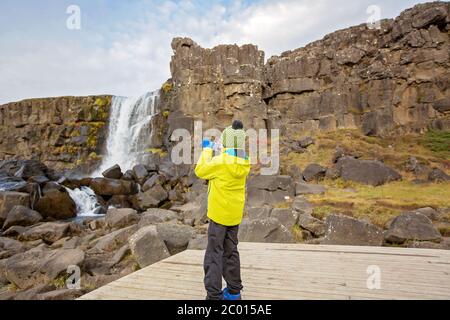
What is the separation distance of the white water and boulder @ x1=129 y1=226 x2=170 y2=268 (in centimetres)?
1390

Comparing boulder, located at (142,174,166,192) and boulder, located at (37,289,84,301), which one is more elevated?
boulder, located at (142,174,166,192)

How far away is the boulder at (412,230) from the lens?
8367 mm

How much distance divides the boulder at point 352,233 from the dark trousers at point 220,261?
516 centimetres

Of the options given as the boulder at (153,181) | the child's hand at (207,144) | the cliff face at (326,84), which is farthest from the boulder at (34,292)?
the cliff face at (326,84)

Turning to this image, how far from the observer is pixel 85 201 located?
21.6 m

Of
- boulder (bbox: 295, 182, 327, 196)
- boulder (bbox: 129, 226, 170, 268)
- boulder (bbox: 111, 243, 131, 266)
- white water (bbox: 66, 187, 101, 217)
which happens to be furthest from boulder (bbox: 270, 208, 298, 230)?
white water (bbox: 66, 187, 101, 217)

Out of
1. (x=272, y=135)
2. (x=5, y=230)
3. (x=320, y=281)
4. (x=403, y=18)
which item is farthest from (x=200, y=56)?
(x=320, y=281)

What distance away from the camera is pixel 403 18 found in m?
31.2

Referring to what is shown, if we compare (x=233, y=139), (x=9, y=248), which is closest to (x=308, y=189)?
(x=9, y=248)

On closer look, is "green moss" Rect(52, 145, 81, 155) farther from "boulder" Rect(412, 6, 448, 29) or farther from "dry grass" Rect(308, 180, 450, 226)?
"boulder" Rect(412, 6, 448, 29)

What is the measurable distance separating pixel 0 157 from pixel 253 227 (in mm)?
50363

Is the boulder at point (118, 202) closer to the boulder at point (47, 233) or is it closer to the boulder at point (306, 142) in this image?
the boulder at point (47, 233)

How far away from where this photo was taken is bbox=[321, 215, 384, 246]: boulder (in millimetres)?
8070
